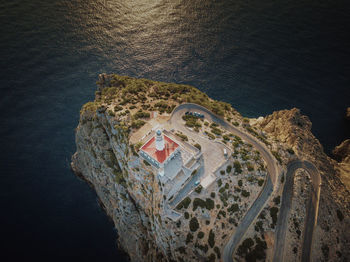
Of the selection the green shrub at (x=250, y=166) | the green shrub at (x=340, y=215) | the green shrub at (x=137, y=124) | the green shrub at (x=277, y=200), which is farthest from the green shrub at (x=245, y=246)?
the green shrub at (x=137, y=124)

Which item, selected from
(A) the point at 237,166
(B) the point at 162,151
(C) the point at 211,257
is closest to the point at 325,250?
(C) the point at 211,257

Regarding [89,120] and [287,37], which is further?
[287,37]

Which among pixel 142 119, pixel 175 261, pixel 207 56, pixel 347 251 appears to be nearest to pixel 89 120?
pixel 142 119

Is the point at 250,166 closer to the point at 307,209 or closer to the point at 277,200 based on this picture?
the point at 277,200

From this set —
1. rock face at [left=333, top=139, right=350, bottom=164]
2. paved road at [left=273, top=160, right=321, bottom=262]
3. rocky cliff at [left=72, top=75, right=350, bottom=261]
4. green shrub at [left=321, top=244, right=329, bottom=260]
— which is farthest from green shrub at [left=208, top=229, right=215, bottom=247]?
rock face at [left=333, top=139, right=350, bottom=164]

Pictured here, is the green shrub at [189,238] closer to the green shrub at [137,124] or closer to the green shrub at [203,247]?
the green shrub at [203,247]

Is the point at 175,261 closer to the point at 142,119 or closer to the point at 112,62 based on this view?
the point at 142,119

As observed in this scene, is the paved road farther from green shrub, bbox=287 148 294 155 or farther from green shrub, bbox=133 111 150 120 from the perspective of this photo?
green shrub, bbox=133 111 150 120
